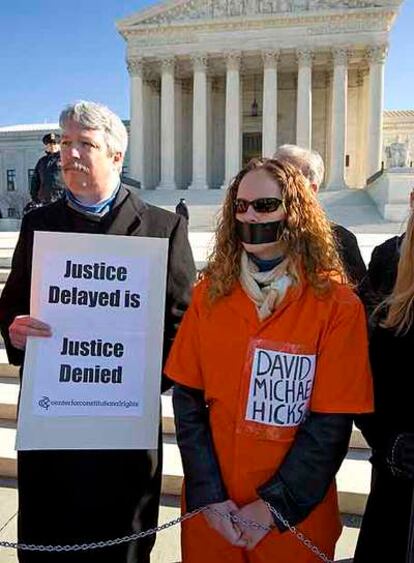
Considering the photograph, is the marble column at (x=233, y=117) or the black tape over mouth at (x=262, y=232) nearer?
the black tape over mouth at (x=262, y=232)

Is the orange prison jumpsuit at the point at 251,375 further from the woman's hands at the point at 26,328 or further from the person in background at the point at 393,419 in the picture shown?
the woman's hands at the point at 26,328

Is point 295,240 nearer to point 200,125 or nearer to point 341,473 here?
point 341,473

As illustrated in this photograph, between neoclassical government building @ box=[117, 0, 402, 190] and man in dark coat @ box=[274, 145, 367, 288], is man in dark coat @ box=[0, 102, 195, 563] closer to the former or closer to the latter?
man in dark coat @ box=[274, 145, 367, 288]

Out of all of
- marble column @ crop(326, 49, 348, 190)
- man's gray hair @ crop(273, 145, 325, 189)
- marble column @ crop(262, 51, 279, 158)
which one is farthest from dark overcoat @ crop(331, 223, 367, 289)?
marble column @ crop(262, 51, 279, 158)

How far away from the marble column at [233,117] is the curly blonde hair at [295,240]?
137ft

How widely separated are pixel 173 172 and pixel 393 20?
21.1m

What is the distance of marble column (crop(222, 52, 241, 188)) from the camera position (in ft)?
145

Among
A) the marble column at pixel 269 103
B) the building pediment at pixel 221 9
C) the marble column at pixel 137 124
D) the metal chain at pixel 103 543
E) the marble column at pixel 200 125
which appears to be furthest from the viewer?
the marble column at pixel 137 124

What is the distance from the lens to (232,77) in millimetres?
44406

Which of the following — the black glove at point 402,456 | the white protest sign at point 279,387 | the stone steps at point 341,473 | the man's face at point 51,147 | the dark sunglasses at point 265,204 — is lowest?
the stone steps at point 341,473

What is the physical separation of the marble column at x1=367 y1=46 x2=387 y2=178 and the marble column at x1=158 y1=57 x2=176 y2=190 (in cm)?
1616

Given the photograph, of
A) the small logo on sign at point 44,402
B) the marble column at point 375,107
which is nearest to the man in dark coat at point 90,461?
the small logo on sign at point 44,402

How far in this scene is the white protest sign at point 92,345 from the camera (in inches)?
96.5

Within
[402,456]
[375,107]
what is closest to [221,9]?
[375,107]
